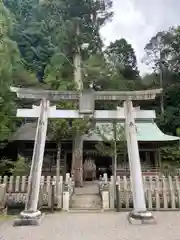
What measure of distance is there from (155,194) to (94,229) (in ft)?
8.76

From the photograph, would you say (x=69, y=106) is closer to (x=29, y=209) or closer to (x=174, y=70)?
(x=29, y=209)

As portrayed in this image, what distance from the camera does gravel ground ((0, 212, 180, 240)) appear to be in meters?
4.85

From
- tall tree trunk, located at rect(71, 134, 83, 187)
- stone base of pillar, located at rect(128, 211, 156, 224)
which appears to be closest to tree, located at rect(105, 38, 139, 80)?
tall tree trunk, located at rect(71, 134, 83, 187)

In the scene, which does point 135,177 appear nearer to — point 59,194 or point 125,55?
point 59,194

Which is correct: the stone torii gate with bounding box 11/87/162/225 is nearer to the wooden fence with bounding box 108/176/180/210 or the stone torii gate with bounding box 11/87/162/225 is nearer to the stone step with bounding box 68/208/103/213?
the wooden fence with bounding box 108/176/180/210

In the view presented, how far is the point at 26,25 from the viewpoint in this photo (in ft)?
93.5

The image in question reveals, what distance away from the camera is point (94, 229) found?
5414mm

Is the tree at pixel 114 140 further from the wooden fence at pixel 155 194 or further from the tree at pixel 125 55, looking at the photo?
the tree at pixel 125 55

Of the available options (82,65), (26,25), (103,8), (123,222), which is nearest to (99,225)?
(123,222)

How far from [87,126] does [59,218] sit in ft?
26.7

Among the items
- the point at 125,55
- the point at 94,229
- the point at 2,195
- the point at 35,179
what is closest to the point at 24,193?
the point at 2,195

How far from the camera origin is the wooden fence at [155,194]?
23.9 feet

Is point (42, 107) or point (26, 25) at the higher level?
point (26, 25)

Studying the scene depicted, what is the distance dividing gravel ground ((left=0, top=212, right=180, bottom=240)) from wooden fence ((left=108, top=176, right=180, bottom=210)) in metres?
0.67
